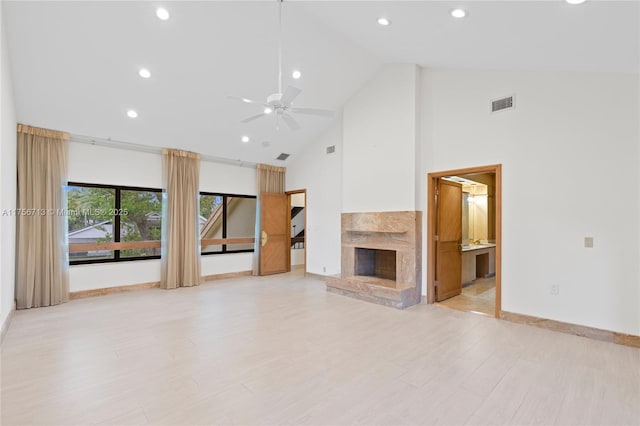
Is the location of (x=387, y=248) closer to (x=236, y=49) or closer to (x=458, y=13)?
(x=458, y=13)

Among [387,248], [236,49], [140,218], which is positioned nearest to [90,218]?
[140,218]

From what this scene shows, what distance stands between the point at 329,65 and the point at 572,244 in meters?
4.29

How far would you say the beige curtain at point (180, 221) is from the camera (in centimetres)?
627

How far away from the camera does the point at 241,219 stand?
8.32 meters

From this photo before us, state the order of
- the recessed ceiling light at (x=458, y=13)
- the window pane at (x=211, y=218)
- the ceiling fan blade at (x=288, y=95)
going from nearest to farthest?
the recessed ceiling light at (x=458, y=13) < the ceiling fan blade at (x=288, y=95) < the window pane at (x=211, y=218)

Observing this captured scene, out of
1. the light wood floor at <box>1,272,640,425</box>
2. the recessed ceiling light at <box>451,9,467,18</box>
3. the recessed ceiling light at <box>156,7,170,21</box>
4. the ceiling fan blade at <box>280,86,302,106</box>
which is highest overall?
the recessed ceiling light at <box>156,7,170,21</box>

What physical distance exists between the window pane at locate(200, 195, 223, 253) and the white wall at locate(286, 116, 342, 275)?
2027 mm

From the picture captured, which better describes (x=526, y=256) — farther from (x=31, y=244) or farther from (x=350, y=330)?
(x=31, y=244)

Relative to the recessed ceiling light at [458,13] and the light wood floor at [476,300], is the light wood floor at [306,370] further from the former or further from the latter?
the recessed ceiling light at [458,13]

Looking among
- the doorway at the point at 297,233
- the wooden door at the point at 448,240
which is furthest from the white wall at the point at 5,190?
the doorway at the point at 297,233

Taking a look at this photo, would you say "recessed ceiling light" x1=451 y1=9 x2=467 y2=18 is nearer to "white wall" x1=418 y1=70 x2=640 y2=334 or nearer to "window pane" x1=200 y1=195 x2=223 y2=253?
"white wall" x1=418 y1=70 x2=640 y2=334

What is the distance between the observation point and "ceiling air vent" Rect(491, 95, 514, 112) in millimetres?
4289

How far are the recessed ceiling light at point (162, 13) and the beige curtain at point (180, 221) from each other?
301 centimetres

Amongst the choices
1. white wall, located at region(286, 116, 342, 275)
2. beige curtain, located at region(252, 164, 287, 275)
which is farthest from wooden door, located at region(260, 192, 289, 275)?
white wall, located at region(286, 116, 342, 275)
